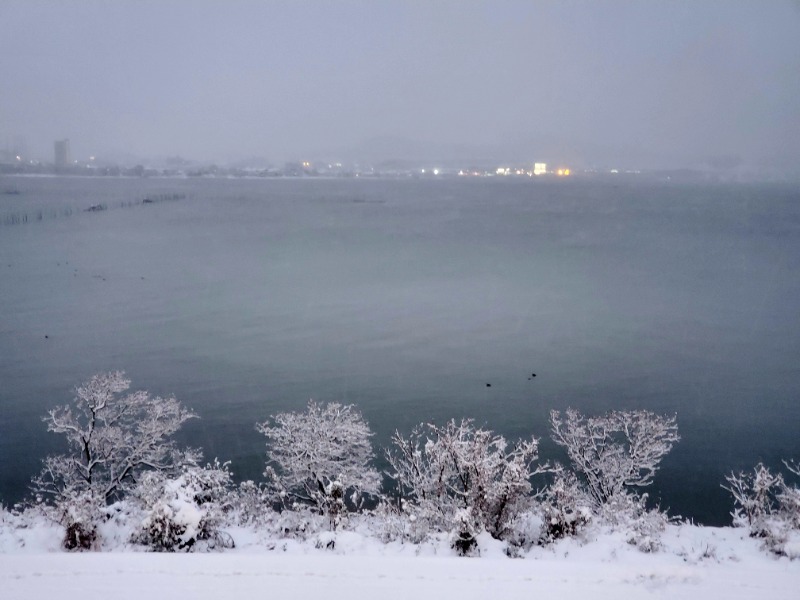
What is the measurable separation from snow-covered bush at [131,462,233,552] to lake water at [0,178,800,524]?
27.9 feet

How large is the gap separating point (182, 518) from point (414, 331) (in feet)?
83.1

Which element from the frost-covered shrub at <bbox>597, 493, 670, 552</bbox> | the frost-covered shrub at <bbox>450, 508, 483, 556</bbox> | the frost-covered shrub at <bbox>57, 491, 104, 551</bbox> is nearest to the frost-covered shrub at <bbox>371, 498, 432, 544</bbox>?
the frost-covered shrub at <bbox>450, 508, 483, 556</bbox>

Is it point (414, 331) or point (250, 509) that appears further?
point (414, 331)

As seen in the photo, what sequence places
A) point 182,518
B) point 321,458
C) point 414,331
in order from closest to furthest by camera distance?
point 182,518 < point 321,458 < point 414,331

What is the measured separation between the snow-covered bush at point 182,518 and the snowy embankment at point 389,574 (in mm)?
449

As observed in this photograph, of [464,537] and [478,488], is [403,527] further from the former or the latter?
[478,488]

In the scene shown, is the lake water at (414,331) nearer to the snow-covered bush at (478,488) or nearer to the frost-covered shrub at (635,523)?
the frost-covered shrub at (635,523)

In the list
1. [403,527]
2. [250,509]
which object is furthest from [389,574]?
[250,509]

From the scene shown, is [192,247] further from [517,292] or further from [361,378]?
[361,378]

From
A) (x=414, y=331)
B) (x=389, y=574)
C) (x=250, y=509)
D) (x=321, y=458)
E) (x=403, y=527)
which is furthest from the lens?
(x=414, y=331)

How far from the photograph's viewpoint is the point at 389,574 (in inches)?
345

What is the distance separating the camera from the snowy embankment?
8336mm

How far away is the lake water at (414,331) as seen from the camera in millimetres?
22391

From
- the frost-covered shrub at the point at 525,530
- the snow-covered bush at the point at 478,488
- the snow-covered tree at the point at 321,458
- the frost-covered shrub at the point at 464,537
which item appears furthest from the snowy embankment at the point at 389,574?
the snow-covered tree at the point at 321,458
